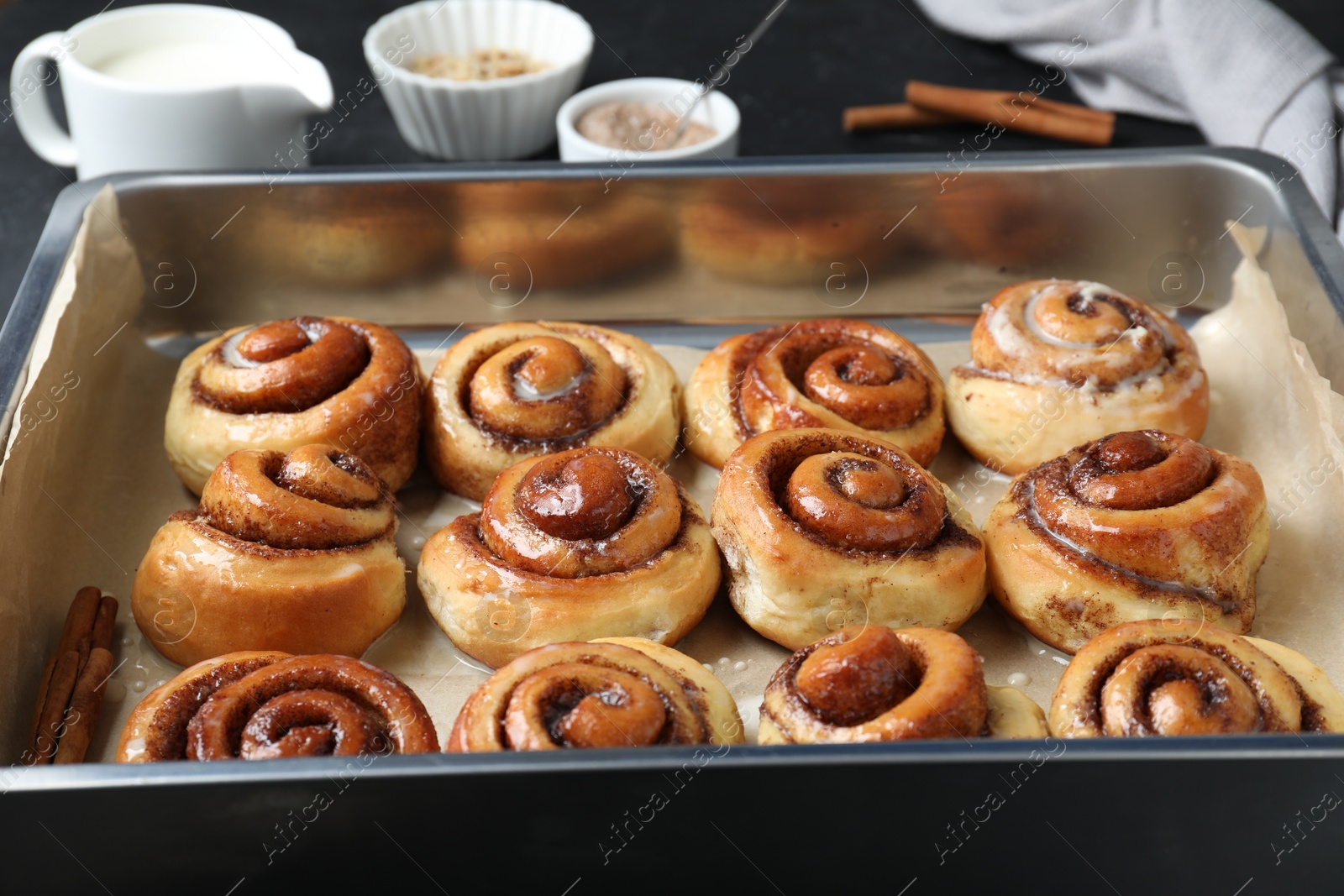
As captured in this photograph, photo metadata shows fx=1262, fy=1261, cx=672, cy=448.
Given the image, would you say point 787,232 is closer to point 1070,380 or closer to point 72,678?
point 1070,380

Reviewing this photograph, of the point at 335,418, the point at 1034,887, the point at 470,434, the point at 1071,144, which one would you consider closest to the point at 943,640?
the point at 1034,887

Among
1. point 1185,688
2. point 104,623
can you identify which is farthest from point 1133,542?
point 104,623

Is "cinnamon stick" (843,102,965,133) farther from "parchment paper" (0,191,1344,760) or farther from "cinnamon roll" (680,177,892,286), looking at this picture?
"parchment paper" (0,191,1344,760)

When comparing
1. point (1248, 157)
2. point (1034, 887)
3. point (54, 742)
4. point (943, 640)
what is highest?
point (1248, 157)

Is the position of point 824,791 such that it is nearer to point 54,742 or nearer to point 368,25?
point 54,742

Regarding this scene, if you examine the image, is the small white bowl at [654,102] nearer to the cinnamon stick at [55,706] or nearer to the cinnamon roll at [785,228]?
the cinnamon roll at [785,228]

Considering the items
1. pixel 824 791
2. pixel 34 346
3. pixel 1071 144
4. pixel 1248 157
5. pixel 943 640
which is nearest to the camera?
pixel 824 791
